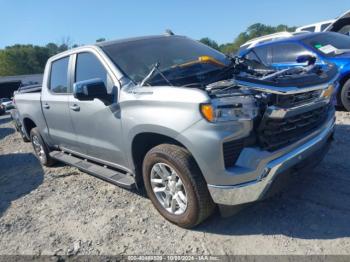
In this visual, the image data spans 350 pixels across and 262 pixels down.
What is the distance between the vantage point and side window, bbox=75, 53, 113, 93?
3916mm

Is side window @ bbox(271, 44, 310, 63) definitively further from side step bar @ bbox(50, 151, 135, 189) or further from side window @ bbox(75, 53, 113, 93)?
side step bar @ bbox(50, 151, 135, 189)

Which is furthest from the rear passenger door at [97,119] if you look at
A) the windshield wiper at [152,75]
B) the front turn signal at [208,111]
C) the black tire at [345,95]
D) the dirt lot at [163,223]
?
the black tire at [345,95]

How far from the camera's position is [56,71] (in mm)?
5219

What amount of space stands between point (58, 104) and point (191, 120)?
8.78 feet

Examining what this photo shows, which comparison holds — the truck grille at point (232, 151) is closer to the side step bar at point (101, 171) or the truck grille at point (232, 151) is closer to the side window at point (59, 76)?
the side step bar at point (101, 171)

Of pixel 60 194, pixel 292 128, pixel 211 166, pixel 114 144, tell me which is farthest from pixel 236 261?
pixel 60 194

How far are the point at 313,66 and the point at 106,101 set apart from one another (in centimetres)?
223

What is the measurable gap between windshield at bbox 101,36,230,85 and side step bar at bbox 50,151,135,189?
111cm

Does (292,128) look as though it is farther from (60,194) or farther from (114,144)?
(60,194)

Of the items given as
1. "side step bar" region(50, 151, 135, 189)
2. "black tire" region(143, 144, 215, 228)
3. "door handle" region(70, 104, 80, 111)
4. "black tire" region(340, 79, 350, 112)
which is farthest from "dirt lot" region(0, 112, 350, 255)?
"black tire" region(340, 79, 350, 112)

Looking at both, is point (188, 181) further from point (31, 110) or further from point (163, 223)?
point (31, 110)

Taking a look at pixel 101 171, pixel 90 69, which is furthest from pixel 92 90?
pixel 101 171

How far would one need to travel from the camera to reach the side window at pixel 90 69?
392 cm

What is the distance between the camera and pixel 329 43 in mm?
7305
